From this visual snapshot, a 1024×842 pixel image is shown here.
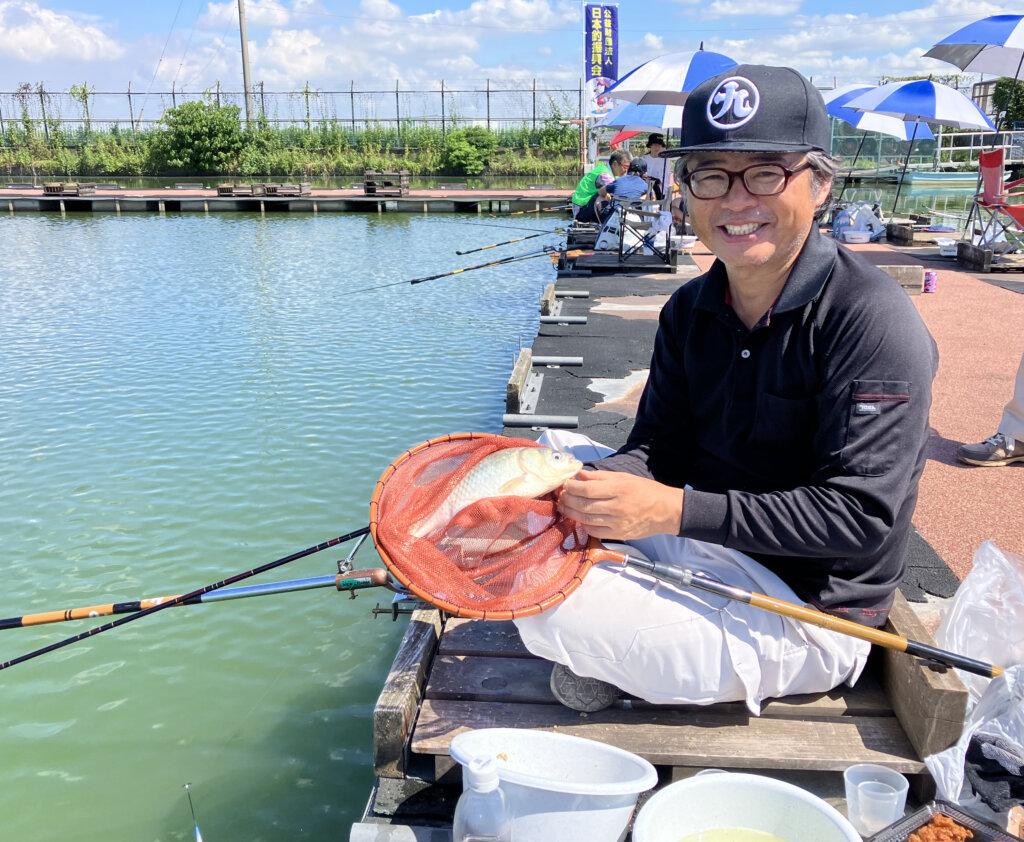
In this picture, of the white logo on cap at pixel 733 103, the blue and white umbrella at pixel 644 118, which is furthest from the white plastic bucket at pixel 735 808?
the blue and white umbrella at pixel 644 118

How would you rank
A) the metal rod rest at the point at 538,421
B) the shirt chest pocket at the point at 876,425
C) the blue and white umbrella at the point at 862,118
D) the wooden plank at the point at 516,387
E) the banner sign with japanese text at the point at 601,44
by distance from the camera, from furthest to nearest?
the banner sign with japanese text at the point at 601,44 < the blue and white umbrella at the point at 862,118 < the wooden plank at the point at 516,387 < the metal rod rest at the point at 538,421 < the shirt chest pocket at the point at 876,425

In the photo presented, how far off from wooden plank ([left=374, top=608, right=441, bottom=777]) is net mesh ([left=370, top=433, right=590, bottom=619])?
41 cm

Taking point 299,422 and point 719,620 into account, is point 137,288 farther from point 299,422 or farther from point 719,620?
point 719,620

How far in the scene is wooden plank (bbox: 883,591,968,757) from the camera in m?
2.28

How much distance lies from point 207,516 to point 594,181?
1177 cm

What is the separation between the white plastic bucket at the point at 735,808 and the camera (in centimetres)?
200

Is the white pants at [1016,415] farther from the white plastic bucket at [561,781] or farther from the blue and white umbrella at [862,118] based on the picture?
the blue and white umbrella at [862,118]

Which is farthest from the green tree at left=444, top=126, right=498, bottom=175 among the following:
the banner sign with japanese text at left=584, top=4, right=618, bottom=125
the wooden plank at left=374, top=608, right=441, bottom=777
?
the wooden plank at left=374, top=608, right=441, bottom=777

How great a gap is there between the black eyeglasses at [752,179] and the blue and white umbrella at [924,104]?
14705 millimetres

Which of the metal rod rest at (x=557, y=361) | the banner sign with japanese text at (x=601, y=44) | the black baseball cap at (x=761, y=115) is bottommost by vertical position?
the metal rod rest at (x=557, y=361)

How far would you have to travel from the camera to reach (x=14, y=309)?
12.7m

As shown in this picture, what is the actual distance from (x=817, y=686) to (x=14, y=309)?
13.4 meters

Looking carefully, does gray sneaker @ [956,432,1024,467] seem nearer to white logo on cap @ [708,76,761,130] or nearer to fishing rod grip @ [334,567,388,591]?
white logo on cap @ [708,76,761,130]

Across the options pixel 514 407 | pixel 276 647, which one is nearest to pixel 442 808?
pixel 276 647
